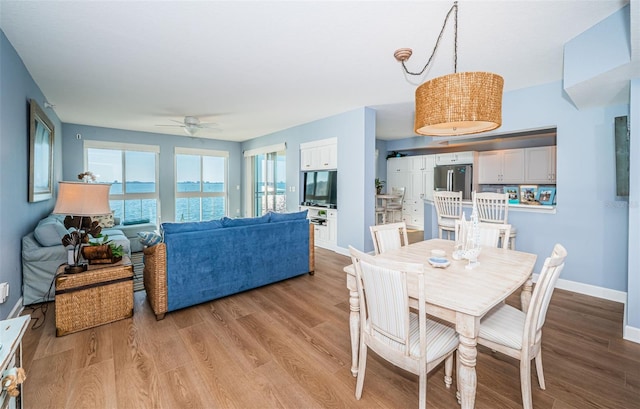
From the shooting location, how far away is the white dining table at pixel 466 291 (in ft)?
4.34

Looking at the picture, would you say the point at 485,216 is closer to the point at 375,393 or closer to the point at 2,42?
the point at 375,393

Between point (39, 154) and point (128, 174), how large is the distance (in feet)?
11.6

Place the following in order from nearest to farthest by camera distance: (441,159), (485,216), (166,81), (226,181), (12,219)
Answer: (12,219) → (166,81) → (485,216) → (441,159) → (226,181)

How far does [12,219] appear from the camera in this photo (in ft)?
8.53

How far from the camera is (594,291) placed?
316 cm

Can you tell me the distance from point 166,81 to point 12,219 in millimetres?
2122

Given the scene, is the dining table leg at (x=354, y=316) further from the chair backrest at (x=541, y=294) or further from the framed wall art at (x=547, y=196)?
the framed wall art at (x=547, y=196)

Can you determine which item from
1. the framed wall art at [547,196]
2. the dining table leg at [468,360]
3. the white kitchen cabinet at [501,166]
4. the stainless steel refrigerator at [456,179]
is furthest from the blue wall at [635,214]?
the stainless steel refrigerator at [456,179]

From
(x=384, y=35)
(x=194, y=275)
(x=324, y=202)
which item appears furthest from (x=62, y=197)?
(x=324, y=202)

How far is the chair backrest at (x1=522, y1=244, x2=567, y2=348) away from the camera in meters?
1.37

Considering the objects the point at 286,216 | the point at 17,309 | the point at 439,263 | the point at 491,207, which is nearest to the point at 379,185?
the point at 491,207

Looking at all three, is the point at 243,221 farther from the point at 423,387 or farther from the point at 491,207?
the point at 491,207

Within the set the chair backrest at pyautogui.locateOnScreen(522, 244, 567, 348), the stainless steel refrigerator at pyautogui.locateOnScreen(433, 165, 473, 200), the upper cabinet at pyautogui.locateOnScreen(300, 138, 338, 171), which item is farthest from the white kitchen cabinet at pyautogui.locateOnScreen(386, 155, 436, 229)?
the chair backrest at pyautogui.locateOnScreen(522, 244, 567, 348)

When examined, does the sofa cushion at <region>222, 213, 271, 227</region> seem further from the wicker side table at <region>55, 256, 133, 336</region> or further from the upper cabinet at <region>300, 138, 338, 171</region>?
the upper cabinet at <region>300, 138, 338, 171</region>
